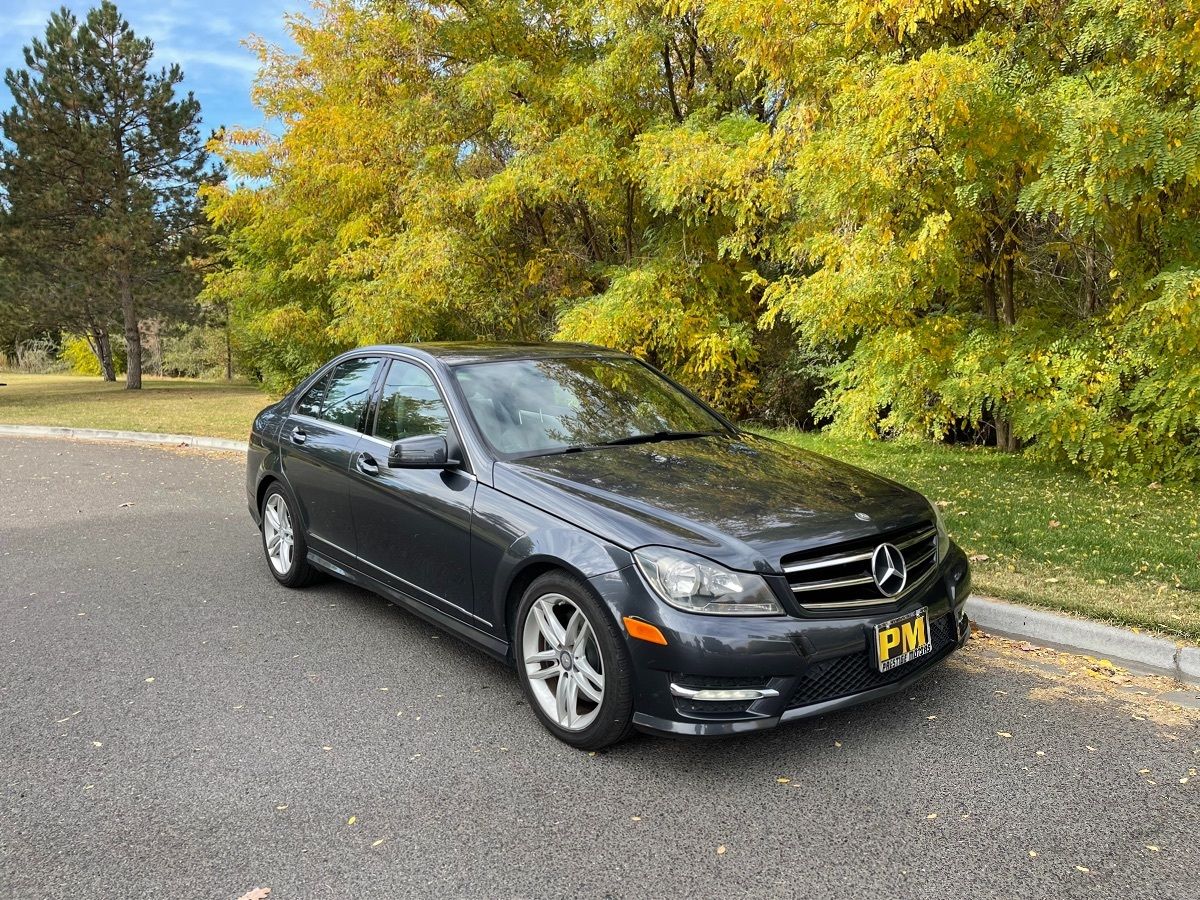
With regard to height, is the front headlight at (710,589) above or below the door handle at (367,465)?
below

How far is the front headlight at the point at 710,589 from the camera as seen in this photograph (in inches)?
126

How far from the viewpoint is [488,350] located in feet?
16.4

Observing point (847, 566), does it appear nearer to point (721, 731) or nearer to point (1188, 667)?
point (721, 731)

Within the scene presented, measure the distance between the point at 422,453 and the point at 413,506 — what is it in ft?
1.28

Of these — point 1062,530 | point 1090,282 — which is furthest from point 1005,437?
point 1062,530

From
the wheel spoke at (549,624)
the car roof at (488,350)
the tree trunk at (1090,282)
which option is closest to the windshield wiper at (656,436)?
the car roof at (488,350)

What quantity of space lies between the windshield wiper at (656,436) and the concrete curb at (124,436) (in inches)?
403

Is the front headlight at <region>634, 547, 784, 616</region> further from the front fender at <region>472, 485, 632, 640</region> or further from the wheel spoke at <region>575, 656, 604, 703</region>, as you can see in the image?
the wheel spoke at <region>575, 656, 604, 703</region>

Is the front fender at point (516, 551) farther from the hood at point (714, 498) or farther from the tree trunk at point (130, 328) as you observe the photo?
the tree trunk at point (130, 328)

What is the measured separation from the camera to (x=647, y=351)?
1377cm

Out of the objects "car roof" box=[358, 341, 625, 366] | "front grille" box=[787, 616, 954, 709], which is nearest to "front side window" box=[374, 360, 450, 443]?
"car roof" box=[358, 341, 625, 366]

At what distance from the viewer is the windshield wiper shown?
441cm

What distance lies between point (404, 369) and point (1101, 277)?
832 centimetres

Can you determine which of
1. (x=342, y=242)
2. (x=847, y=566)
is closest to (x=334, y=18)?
(x=342, y=242)
